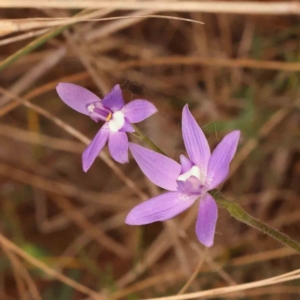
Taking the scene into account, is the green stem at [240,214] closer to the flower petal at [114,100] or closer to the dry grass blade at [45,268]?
the flower petal at [114,100]

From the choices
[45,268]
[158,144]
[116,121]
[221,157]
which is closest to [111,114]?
[116,121]

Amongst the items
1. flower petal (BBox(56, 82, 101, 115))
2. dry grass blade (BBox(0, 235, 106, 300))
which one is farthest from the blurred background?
flower petal (BBox(56, 82, 101, 115))

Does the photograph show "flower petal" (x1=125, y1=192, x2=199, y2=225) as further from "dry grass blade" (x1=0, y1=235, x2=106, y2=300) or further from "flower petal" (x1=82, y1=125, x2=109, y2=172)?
"dry grass blade" (x1=0, y1=235, x2=106, y2=300)

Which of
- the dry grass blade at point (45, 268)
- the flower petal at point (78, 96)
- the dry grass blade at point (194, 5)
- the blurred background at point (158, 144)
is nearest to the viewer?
the dry grass blade at point (194, 5)

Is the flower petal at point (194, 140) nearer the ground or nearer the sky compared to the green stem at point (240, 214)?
nearer the sky

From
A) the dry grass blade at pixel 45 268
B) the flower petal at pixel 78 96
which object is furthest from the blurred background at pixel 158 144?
the flower petal at pixel 78 96

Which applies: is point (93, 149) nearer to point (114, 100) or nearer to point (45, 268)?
point (114, 100)

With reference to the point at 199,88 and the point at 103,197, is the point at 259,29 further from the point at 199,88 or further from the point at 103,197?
the point at 103,197
